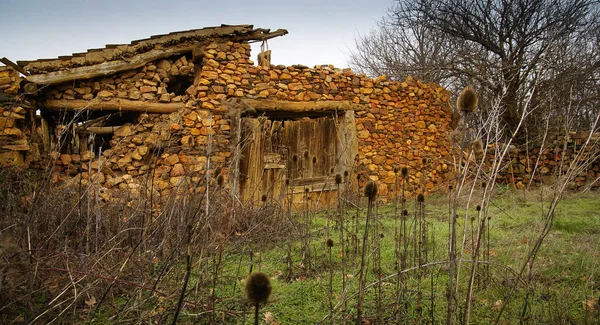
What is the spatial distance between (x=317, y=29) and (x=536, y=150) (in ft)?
32.1

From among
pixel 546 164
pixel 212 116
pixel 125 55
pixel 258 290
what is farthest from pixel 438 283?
pixel 546 164

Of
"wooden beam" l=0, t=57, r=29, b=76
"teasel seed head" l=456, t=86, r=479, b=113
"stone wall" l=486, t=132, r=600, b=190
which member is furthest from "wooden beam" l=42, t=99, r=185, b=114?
"stone wall" l=486, t=132, r=600, b=190

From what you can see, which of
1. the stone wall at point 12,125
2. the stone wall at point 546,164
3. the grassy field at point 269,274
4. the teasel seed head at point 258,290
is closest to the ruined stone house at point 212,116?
the stone wall at point 12,125

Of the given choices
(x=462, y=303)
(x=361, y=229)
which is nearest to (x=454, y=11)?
(x=361, y=229)

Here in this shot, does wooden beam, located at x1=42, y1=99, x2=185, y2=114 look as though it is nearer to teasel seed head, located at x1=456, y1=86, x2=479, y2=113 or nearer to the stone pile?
the stone pile

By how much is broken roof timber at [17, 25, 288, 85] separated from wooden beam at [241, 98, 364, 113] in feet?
3.69

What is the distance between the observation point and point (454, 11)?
1007 cm

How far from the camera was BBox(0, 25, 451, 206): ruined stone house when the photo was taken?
5.09 meters

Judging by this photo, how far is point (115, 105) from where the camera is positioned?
216 inches

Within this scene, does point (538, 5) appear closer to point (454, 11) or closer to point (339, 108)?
point (454, 11)

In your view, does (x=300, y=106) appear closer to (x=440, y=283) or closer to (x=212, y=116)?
(x=212, y=116)

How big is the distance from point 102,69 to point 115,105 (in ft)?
1.73

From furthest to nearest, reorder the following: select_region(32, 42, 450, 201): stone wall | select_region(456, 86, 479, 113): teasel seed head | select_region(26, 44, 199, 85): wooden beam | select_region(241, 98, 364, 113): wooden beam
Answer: select_region(241, 98, 364, 113): wooden beam
select_region(32, 42, 450, 201): stone wall
select_region(26, 44, 199, 85): wooden beam
select_region(456, 86, 479, 113): teasel seed head

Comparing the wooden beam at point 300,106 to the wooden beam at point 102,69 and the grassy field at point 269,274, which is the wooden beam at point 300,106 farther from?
the grassy field at point 269,274
